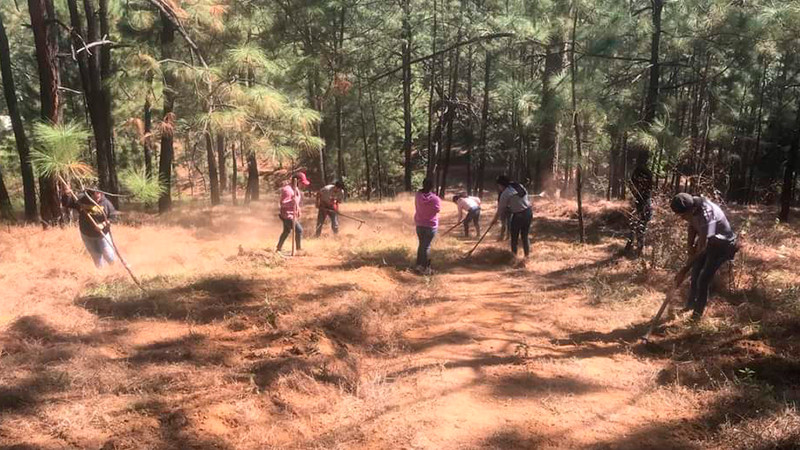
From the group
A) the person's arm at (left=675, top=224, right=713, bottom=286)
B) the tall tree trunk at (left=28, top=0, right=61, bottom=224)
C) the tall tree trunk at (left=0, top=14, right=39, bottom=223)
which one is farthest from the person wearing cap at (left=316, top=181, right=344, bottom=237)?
the person's arm at (left=675, top=224, right=713, bottom=286)

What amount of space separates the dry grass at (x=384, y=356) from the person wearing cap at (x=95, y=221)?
33 centimetres

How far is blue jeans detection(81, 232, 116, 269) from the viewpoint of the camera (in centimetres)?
765

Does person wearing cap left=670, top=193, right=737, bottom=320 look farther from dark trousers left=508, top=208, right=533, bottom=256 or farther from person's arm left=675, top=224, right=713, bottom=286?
dark trousers left=508, top=208, right=533, bottom=256

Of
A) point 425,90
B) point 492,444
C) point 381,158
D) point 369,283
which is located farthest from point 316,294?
point 381,158

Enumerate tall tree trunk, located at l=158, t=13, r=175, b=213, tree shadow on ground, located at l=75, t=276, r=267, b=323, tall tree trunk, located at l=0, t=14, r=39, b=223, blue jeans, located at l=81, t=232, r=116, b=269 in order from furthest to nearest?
tall tree trunk, located at l=0, t=14, r=39, b=223, tall tree trunk, located at l=158, t=13, r=175, b=213, blue jeans, located at l=81, t=232, r=116, b=269, tree shadow on ground, located at l=75, t=276, r=267, b=323

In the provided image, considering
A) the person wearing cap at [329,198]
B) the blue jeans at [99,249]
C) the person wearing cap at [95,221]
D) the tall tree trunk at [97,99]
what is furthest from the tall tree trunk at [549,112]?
the tall tree trunk at [97,99]

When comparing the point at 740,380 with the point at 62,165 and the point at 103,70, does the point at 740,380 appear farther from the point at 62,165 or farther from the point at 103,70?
the point at 103,70

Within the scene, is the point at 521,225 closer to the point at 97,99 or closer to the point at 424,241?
the point at 424,241

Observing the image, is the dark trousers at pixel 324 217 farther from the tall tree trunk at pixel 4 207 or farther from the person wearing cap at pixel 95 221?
the tall tree trunk at pixel 4 207

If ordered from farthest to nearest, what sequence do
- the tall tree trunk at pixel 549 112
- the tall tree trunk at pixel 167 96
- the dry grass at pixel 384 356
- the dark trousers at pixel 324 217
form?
the dark trousers at pixel 324 217 < the tall tree trunk at pixel 549 112 < the tall tree trunk at pixel 167 96 < the dry grass at pixel 384 356

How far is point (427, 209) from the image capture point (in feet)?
28.0

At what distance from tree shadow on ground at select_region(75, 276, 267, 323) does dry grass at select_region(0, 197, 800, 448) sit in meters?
0.03

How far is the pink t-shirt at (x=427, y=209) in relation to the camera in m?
8.54

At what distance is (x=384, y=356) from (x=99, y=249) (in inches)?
187
